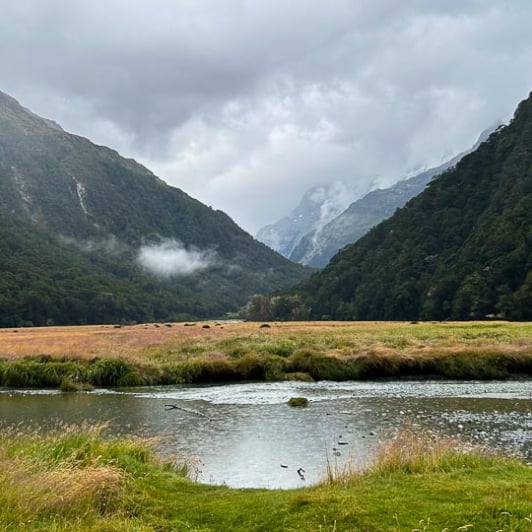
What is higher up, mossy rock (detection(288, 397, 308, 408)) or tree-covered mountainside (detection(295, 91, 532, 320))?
tree-covered mountainside (detection(295, 91, 532, 320))

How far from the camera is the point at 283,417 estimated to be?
83.7 ft

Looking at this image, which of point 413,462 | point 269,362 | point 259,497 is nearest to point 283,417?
point 413,462

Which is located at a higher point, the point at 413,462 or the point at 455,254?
the point at 455,254

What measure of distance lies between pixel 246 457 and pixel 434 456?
22.5ft

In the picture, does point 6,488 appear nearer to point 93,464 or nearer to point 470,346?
point 93,464

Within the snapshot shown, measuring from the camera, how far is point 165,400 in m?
31.9

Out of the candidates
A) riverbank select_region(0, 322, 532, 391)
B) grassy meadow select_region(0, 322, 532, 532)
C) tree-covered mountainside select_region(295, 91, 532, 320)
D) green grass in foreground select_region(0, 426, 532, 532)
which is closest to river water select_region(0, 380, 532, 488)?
grassy meadow select_region(0, 322, 532, 532)

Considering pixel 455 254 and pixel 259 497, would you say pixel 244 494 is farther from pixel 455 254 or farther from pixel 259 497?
pixel 455 254

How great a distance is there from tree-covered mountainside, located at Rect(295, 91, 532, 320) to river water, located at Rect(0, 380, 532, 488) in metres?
62.5

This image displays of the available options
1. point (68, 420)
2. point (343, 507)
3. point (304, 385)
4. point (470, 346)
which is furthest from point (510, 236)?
point (343, 507)

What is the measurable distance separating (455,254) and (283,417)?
4084 inches

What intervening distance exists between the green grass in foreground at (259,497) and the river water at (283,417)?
2.91m

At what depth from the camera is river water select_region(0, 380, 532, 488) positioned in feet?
59.2

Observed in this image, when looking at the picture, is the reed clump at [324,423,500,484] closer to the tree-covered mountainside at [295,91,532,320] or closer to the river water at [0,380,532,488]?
the river water at [0,380,532,488]
